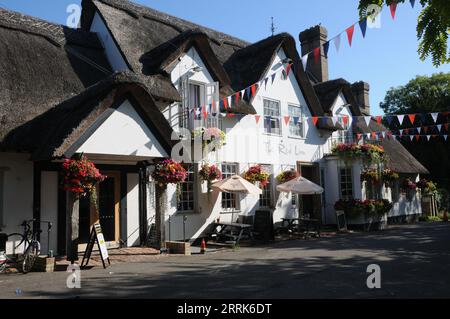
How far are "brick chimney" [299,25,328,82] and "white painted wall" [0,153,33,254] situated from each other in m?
16.8

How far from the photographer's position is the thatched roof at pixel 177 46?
47.1ft

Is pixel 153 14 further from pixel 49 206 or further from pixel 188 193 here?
pixel 49 206

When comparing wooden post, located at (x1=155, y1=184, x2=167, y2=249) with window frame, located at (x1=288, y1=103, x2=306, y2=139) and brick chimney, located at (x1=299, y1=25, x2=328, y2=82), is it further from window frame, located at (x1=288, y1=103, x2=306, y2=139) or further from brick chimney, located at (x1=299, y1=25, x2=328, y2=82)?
brick chimney, located at (x1=299, y1=25, x2=328, y2=82)

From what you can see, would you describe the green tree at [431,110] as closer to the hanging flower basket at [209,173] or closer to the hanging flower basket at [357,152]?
the hanging flower basket at [357,152]

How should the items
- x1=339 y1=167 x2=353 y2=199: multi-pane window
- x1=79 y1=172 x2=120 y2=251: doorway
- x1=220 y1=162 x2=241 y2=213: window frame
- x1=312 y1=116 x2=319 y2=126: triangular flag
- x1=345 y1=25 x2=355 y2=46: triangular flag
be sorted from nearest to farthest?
x1=345 y1=25 x2=355 y2=46: triangular flag < x1=79 y1=172 x2=120 y2=251: doorway < x1=220 y1=162 x2=241 y2=213: window frame < x1=312 y1=116 x2=319 y2=126: triangular flag < x1=339 y1=167 x2=353 y2=199: multi-pane window

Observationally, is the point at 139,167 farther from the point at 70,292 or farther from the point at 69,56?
the point at 70,292

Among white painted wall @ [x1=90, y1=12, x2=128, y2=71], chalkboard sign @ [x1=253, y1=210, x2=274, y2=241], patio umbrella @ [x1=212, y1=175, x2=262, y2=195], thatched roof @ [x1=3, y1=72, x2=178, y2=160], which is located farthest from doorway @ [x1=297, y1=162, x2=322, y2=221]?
thatched roof @ [x1=3, y1=72, x2=178, y2=160]

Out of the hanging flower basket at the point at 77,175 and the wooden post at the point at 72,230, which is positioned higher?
the hanging flower basket at the point at 77,175

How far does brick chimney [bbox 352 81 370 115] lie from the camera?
90.4ft

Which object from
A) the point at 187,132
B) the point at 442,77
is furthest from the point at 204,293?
the point at 442,77

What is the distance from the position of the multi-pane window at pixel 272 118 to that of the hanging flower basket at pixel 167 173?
655 cm

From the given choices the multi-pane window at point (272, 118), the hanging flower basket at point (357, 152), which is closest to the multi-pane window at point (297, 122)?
the multi-pane window at point (272, 118)

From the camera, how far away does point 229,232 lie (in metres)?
14.5

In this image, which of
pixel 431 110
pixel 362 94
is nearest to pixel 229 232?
Answer: pixel 362 94
